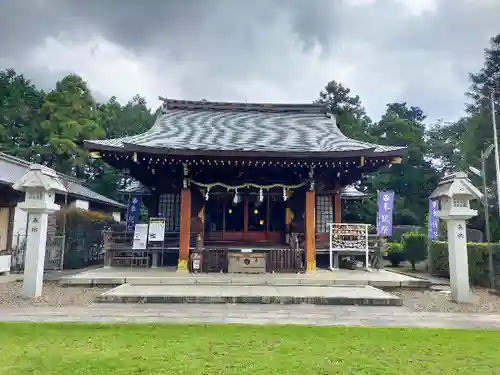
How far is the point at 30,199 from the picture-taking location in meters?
7.98

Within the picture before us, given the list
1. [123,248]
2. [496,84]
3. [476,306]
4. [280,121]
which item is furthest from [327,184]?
[496,84]

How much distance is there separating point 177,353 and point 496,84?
87.0 ft

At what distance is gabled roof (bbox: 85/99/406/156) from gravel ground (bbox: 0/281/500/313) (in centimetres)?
393

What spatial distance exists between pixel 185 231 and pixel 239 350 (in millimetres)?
7409

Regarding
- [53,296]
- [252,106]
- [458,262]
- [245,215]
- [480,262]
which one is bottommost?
[53,296]

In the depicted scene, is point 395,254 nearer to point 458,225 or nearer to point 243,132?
point 243,132

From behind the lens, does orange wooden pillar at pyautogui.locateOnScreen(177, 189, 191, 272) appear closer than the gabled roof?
No

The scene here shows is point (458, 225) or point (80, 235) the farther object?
point (80, 235)

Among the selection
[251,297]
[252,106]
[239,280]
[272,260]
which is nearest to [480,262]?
[272,260]

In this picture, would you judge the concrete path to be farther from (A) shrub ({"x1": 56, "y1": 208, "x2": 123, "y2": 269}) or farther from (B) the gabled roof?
(A) shrub ({"x1": 56, "y1": 208, "x2": 123, "y2": 269})

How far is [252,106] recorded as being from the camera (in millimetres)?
17703

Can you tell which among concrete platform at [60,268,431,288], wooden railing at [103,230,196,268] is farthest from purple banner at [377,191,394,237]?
wooden railing at [103,230,196,268]

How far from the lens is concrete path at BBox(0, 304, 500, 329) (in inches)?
230

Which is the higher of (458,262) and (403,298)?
(458,262)
